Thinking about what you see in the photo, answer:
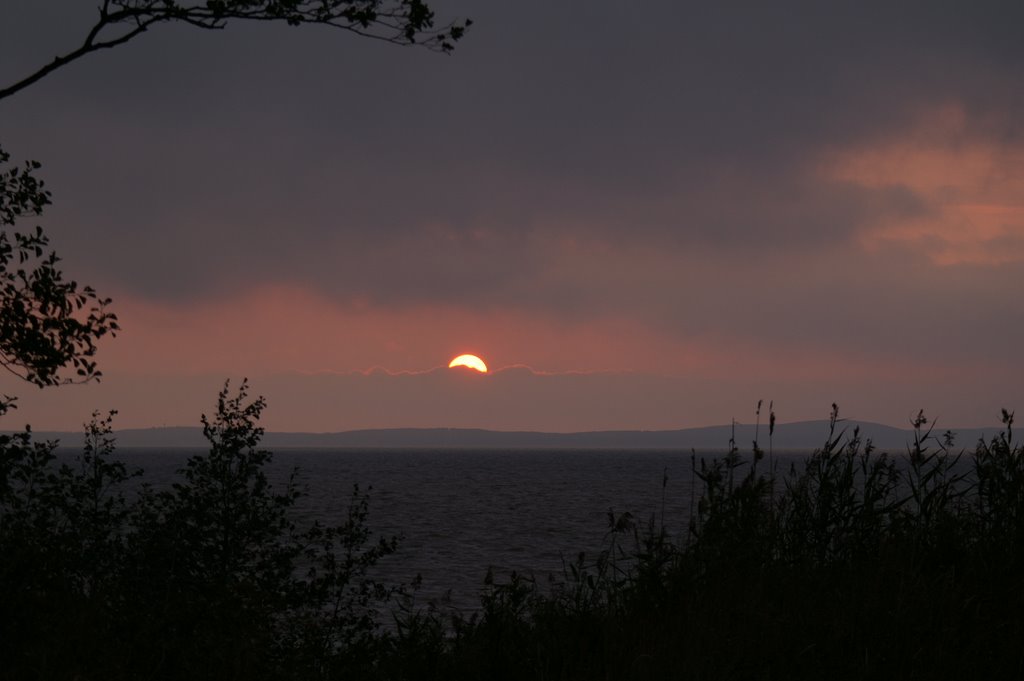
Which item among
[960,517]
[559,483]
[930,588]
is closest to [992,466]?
[960,517]

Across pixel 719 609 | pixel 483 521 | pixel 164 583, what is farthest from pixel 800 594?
pixel 483 521

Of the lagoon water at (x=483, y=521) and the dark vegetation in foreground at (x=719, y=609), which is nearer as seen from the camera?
the dark vegetation in foreground at (x=719, y=609)

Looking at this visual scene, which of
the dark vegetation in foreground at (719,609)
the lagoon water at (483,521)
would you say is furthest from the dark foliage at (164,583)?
the lagoon water at (483,521)

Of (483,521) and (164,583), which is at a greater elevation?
(164,583)

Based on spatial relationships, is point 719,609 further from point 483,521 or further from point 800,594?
point 483,521

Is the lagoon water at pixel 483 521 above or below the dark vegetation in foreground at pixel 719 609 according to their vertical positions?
below

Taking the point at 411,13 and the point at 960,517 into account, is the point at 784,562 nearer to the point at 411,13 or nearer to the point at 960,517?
the point at 960,517

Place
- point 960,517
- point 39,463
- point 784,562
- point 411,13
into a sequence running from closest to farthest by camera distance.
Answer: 1. point 784,562
2. point 960,517
3. point 411,13
4. point 39,463

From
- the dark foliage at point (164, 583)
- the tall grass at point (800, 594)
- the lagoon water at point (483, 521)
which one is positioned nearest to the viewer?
the tall grass at point (800, 594)

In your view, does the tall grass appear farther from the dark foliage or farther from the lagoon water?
the dark foliage

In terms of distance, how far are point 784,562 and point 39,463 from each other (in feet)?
27.0

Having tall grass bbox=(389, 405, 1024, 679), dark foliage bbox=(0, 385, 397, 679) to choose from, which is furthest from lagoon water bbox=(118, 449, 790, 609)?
dark foliage bbox=(0, 385, 397, 679)

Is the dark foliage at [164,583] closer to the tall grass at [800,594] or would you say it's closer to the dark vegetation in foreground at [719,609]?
the dark vegetation in foreground at [719,609]

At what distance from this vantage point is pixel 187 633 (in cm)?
682
